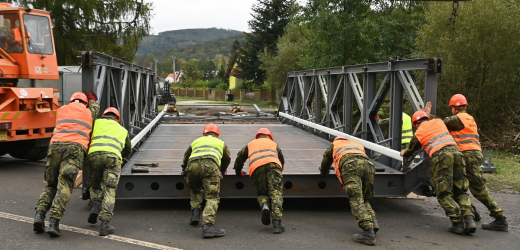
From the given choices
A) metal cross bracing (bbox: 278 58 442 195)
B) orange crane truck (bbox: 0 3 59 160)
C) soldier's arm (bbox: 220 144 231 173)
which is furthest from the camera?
orange crane truck (bbox: 0 3 59 160)

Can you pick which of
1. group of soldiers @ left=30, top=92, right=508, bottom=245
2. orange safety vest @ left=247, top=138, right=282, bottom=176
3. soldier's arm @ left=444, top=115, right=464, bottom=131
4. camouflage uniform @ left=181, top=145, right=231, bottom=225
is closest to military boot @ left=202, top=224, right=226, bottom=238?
group of soldiers @ left=30, top=92, right=508, bottom=245

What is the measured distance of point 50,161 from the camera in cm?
676

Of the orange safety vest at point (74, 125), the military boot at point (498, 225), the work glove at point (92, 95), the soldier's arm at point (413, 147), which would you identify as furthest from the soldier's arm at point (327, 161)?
the work glove at point (92, 95)

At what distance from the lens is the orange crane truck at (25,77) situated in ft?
36.9

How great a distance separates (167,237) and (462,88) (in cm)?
1404

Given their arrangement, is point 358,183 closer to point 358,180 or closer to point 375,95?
point 358,180

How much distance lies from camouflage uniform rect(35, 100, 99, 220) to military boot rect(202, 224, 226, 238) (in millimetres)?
1778

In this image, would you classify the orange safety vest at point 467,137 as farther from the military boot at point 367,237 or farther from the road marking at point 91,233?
the road marking at point 91,233

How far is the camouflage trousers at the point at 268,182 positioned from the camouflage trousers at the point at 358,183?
0.85m

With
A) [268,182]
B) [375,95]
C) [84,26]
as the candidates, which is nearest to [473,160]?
[375,95]

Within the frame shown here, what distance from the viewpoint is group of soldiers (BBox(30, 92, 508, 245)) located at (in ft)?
21.7

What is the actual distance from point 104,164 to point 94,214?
Answer: 0.65m

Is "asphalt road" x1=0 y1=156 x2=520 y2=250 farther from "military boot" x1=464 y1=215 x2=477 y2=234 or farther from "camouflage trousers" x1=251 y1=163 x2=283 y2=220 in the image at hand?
"camouflage trousers" x1=251 y1=163 x2=283 y2=220

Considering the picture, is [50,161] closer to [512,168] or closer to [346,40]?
[512,168]
